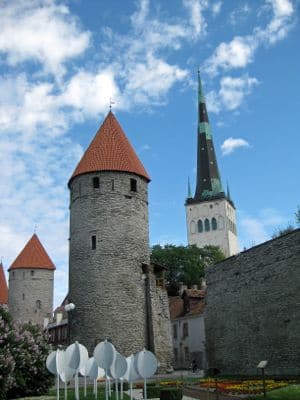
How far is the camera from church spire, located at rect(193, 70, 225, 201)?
282 ft

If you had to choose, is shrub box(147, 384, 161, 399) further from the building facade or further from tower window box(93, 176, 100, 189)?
the building facade

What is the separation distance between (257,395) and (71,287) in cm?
1698

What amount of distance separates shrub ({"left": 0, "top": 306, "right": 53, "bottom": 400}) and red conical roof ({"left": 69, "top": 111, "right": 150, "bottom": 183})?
41.9 ft

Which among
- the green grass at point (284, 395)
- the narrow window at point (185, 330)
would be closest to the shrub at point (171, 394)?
the green grass at point (284, 395)

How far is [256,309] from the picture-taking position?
71.1 ft

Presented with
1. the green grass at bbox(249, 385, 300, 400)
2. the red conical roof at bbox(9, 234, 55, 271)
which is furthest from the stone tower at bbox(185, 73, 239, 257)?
the green grass at bbox(249, 385, 300, 400)

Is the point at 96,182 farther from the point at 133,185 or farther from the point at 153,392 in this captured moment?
→ the point at 153,392

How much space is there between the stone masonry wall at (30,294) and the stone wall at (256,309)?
88.8 feet

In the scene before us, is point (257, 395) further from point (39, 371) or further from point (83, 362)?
point (39, 371)

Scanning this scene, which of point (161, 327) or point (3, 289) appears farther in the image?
point (3, 289)

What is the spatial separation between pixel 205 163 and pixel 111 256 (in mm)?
59379

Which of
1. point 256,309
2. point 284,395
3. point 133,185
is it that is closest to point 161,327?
point 133,185

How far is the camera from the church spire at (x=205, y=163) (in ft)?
282

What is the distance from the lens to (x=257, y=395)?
1380cm
